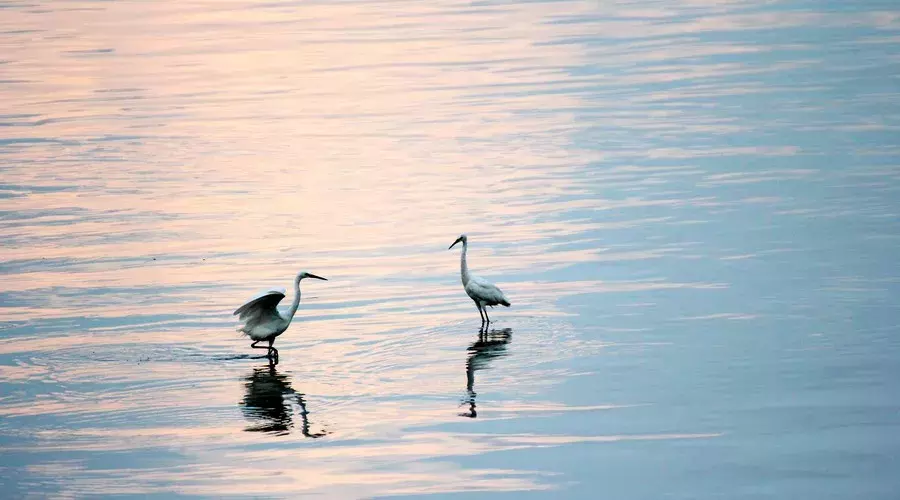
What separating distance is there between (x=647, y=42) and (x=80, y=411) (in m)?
31.0

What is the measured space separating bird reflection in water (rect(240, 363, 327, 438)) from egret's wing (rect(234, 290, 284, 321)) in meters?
0.84

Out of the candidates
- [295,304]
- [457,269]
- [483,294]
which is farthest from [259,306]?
[457,269]

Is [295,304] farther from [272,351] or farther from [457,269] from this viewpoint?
[457,269]

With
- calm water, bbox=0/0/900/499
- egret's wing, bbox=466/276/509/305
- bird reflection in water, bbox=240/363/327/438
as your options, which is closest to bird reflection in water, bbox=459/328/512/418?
calm water, bbox=0/0/900/499

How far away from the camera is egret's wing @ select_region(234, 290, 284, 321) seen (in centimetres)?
1765

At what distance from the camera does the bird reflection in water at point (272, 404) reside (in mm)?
15125

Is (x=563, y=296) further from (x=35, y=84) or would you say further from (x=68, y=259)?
(x=35, y=84)

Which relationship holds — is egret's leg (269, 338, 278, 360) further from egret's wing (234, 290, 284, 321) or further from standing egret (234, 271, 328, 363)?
egret's wing (234, 290, 284, 321)

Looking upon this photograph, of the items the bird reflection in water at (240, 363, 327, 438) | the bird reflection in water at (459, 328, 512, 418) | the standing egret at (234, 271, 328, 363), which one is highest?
the standing egret at (234, 271, 328, 363)

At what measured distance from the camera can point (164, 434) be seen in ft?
49.6

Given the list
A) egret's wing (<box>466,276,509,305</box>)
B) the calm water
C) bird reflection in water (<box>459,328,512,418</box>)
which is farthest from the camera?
egret's wing (<box>466,276,509,305</box>)

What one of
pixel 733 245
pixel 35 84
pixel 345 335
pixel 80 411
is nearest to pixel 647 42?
pixel 35 84

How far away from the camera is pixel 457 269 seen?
71.8 ft

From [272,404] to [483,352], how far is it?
9.09 feet
